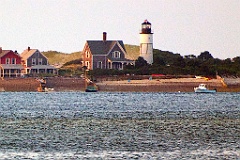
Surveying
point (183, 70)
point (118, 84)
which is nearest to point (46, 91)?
point (118, 84)

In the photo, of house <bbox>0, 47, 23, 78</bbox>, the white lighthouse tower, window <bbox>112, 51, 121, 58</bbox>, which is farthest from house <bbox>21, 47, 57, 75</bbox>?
the white lighthouse tower

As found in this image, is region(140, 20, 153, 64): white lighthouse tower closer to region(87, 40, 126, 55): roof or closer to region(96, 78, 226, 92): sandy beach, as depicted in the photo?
region(87, 40, 126, 55): roof

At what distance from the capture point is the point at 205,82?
353ft

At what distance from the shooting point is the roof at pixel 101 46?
392ft

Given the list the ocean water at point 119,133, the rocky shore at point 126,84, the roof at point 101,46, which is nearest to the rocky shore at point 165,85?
the rocky shore at point 126,84

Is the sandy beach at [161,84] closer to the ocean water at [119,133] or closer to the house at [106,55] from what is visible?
the house at [106,55]

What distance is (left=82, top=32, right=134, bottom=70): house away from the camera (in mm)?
119250

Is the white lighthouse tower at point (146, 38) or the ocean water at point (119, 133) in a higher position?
the white lighthouse tower at point (146, 38)

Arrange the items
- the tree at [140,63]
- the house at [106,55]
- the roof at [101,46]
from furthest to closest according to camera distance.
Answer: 1. the roof at [101,46]
2. the house at [106,55]
3. the tree at [140,63]

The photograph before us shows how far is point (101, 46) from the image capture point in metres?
121

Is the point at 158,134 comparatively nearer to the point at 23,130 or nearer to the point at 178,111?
the point at 23,130

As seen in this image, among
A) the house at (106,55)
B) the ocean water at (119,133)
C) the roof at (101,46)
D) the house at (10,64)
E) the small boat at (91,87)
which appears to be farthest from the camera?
the roof at (101,46)

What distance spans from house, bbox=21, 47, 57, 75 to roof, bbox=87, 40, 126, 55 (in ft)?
22.2

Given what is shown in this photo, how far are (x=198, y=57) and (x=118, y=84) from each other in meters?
42.4
